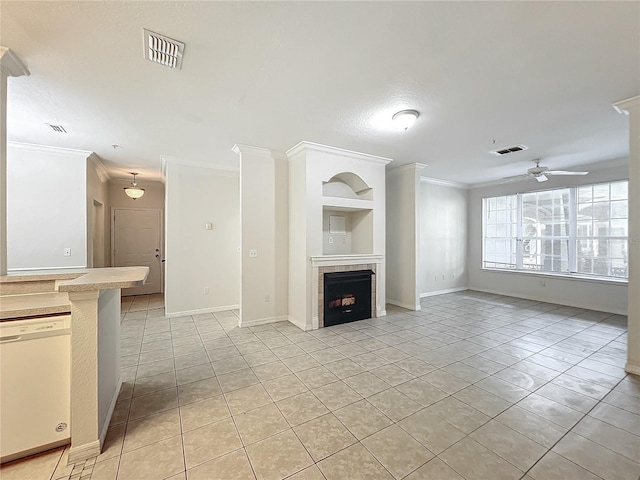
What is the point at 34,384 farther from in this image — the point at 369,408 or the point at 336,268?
the point at 336,268

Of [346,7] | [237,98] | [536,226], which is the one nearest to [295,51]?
[346,7]

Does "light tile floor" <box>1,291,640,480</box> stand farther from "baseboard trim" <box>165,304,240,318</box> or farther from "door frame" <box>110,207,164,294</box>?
"door frame" <box>110,207,164,294</box>

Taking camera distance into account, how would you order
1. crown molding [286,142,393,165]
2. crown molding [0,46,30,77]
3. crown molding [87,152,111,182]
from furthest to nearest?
crown molding [87,152,111,182] → crown molding [286,142,393,165] → crown molding [0,46,30,77]

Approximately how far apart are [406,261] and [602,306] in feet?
12.0

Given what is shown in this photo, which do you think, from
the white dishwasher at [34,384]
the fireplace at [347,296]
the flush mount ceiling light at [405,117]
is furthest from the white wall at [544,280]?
the white dishwasher at [34,384]

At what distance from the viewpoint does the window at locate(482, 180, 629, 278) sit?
5.02m

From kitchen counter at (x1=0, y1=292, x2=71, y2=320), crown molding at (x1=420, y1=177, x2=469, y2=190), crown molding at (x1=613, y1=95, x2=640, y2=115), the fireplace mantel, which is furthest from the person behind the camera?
crown molding at (x1=420, y1=177, x2=469, y2=190)

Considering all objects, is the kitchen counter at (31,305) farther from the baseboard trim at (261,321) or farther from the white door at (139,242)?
the white door at (139,242)

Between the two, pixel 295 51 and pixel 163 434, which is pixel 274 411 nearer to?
pixel 163 434

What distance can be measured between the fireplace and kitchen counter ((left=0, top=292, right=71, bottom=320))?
3.04 m

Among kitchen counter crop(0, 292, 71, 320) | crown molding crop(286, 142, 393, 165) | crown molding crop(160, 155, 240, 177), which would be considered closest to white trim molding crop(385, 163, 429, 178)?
crown molding crop(286, 142, 393, 165)

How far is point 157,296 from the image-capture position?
6480 mm

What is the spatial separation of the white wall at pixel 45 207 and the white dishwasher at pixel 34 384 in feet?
10.8

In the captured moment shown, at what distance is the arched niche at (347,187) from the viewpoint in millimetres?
4691
